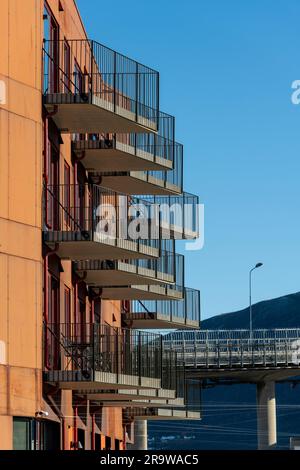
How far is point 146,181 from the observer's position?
47.7 metres

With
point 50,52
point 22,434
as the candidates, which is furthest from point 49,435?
point 50,52

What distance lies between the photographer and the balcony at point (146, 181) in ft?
156

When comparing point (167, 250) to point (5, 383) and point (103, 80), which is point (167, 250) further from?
point (5, 383)

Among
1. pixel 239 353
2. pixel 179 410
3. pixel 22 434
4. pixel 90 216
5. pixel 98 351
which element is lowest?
pixel 22 434

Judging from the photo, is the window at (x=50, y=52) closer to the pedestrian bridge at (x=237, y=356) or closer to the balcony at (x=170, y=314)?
the balcony at (x=170, y=314)

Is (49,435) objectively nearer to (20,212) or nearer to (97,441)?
(20,212)

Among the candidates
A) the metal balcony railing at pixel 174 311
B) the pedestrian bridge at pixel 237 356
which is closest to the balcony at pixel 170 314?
the metal balcony railing at pixel 174 311

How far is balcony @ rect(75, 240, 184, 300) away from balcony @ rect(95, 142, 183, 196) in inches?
67.6

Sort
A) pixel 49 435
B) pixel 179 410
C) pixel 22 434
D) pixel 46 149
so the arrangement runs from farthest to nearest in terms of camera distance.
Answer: pixel 179 410
pixel 49 435
pixel 46 149
pixel 22 434

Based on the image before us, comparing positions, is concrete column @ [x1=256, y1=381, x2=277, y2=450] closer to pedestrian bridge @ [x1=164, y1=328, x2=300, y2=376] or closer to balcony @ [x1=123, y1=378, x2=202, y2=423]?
pedestrian bridge @ [x1=164, y1=328, x2=300, y2=376]

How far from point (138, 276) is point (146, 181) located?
13.2ft

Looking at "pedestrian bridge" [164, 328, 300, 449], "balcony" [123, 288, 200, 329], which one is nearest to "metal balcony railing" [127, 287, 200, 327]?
"balcony" [123, 288, 200, 329]

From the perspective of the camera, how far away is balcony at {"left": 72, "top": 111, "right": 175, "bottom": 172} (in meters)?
42.9

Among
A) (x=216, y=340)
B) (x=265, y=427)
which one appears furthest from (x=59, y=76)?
(x=265, y=427)
